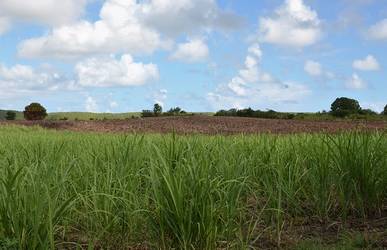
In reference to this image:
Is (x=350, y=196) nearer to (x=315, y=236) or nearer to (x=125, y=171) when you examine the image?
(x=315, y=236)

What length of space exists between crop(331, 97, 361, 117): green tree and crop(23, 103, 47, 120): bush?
17.4m

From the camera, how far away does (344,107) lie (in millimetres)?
22469

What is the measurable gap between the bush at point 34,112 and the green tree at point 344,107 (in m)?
17.4

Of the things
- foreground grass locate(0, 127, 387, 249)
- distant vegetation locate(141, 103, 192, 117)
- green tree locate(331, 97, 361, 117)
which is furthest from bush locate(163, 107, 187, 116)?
foreground grass locate(0, 127, 387, 249)

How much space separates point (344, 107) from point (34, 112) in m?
18.1

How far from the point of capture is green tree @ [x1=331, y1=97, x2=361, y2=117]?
2120cm

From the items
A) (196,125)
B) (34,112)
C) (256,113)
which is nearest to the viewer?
(196,125)

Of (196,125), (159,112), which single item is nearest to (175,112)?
(159,112)

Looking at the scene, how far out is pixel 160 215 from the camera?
102 inches

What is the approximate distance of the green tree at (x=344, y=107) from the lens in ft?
69.6

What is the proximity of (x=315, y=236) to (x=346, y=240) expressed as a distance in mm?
264

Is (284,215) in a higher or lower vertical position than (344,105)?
lower

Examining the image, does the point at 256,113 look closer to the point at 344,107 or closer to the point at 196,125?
the point at 344,107

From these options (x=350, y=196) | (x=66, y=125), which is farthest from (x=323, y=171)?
(x=66, y=125)
